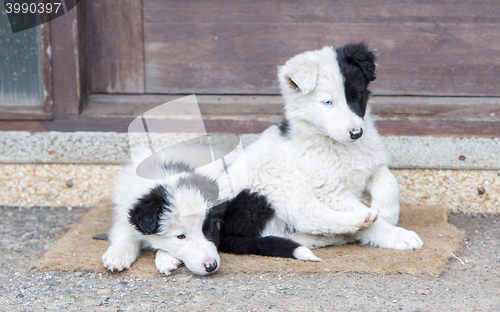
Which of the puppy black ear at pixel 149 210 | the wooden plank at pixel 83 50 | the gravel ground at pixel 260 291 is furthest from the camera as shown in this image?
the wooden plank at pixel 83 50

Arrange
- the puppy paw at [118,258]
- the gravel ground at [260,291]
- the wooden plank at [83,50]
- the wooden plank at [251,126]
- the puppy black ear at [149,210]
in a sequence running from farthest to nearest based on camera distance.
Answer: the wooden plank at [83,50] → the wooden plank at [251,126] → the puppy paw at [118,258] → the puppy black ear at [149,210] → the gravel ground at [260,291]

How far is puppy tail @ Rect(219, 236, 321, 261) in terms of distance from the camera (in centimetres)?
307

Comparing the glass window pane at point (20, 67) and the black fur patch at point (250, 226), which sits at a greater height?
the glass window pane at point (20, 67)

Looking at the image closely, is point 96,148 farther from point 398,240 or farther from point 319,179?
point 398,240

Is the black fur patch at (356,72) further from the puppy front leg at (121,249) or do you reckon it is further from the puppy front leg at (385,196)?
the puppy front leg at (121,249)

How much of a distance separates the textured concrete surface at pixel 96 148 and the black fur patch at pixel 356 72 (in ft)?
4.35

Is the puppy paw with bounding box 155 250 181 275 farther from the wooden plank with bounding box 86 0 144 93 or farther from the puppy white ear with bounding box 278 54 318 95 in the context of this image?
the wooden plank with bounding box 86 0 144 93

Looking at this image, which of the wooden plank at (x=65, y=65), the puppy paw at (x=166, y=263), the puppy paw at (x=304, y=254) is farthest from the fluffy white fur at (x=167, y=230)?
the wooden plank at (x=65, y=65)

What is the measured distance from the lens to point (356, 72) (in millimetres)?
2951

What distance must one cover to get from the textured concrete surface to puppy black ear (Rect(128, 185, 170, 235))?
53.6 inches

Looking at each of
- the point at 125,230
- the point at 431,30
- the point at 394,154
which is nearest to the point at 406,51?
the point at 431,30

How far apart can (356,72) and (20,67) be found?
3082 mm

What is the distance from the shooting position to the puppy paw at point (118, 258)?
3016 millimetres

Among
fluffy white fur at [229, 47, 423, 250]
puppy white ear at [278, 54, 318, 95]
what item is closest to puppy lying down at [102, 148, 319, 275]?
fluffy white fur at [229, 47, 423, 250]
